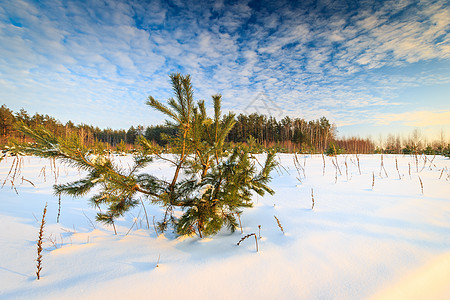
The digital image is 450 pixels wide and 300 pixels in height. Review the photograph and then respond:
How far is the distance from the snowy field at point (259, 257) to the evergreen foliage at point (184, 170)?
0.36 m

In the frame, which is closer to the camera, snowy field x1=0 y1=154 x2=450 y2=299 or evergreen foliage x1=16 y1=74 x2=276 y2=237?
snowy field x1=0 y1=154 x2=450 y2=299

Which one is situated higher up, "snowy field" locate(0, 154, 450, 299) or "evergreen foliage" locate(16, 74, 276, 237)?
"evergreen foliage" locate(16, 74, 276, 237)

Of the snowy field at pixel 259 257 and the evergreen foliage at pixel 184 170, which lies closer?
the snowy field at pixel 259 257

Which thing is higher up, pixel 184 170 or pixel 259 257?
pixel 184 170

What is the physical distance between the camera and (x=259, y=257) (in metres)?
1.55

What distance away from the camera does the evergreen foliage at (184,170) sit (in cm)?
158

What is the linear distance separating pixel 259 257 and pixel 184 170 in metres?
1.20

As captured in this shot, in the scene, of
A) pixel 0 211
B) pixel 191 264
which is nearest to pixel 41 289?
pixel 191 264

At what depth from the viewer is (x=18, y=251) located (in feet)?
5.68

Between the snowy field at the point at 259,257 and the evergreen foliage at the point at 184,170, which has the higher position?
the evergreen foliage at the point at 184,170

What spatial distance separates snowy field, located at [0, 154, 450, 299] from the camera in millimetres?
1209

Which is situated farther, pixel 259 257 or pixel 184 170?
pixel 184 170

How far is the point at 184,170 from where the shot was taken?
215 centimetres

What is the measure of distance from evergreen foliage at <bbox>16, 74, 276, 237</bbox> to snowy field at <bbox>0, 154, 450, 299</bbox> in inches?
14.2
